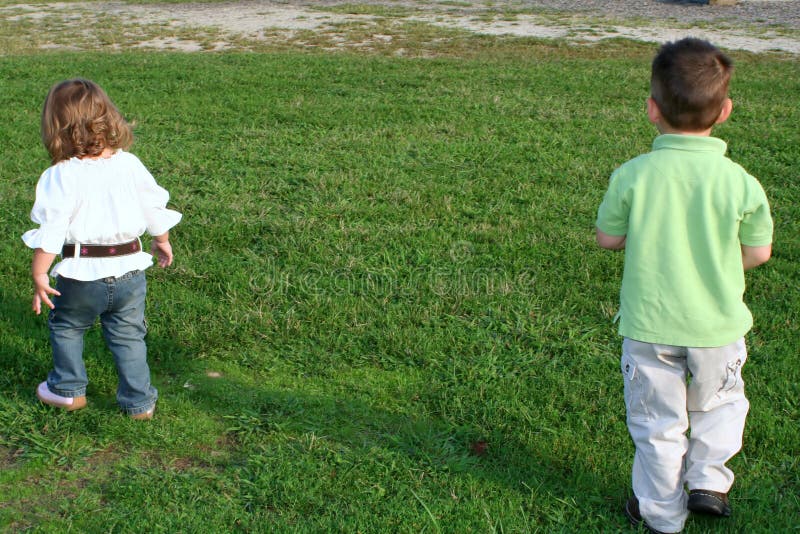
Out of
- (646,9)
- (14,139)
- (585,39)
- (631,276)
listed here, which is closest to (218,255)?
(631,276)

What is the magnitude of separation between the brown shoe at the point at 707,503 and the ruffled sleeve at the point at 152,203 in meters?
2.15

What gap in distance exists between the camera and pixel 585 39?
1401cm

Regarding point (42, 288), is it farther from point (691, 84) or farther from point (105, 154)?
point (691, 84)

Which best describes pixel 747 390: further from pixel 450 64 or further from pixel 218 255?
pixel 450 64

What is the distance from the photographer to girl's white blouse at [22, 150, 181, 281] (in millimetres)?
2973

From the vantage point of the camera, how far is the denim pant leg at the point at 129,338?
3197 mm

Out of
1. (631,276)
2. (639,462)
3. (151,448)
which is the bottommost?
(151,448)

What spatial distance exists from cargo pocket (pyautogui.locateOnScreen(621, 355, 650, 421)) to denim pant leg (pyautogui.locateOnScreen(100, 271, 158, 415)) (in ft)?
6.09

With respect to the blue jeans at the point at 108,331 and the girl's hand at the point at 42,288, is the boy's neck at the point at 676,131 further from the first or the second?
the girl's hand at the point at 42,288

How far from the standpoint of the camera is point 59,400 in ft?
11.1

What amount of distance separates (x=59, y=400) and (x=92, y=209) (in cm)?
87

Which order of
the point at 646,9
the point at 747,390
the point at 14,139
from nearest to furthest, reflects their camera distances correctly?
the point at 747,390 → the point at 14,139 → the point at 646,9

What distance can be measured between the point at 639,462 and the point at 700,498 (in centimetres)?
22

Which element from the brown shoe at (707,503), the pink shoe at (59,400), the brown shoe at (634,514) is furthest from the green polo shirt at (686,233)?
the pink shoe at (59,400)
